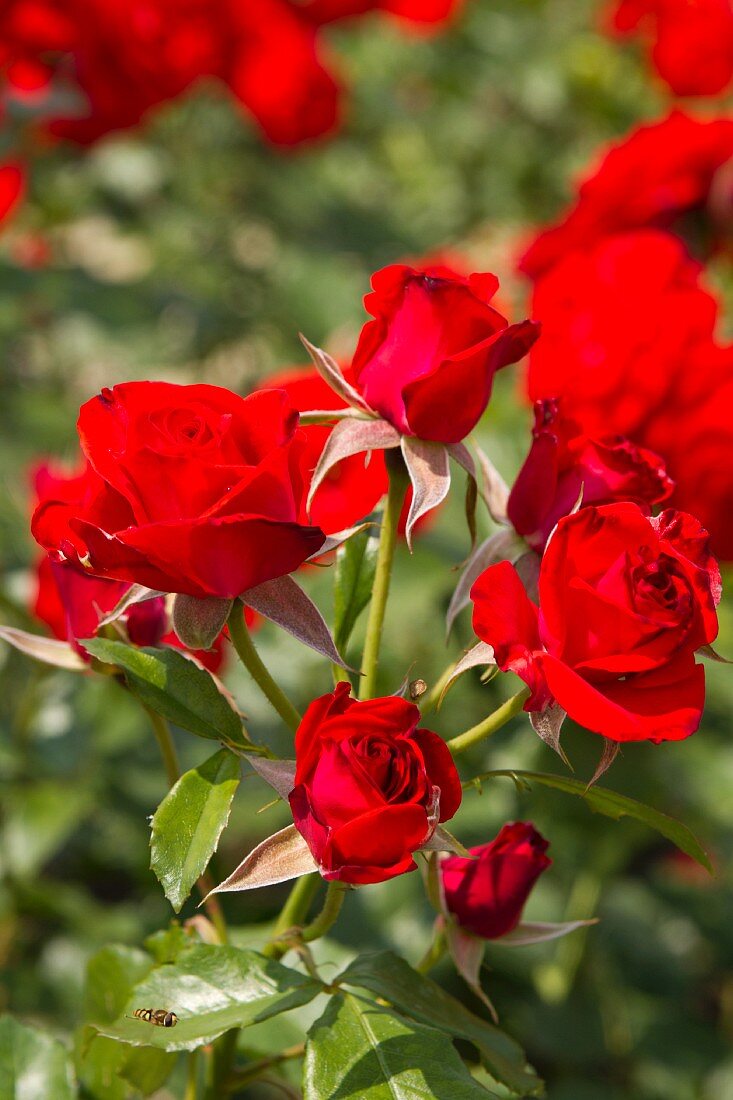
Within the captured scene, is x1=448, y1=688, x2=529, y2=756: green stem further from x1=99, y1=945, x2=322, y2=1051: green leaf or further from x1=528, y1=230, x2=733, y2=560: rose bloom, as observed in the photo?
x1=528, y1=230, x2=733, y2=560: rose bloom

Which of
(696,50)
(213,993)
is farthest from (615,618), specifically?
(696,50)

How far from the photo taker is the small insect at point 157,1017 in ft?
1.94

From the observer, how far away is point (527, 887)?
0.68 meters

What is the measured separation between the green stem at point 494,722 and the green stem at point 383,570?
5 centimetres

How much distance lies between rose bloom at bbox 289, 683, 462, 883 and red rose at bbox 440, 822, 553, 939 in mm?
141

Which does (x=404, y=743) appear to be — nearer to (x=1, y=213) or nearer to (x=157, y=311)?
(x=1, y=213)

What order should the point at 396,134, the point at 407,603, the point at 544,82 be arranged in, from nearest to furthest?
the point at 407,603, the point at 544,82, the point at 396,134

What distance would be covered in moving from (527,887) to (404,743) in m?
0.19

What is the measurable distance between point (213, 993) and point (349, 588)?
8.2 inches

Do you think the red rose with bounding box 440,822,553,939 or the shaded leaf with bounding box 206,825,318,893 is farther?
the red rose with bounding box 440,822,553,939

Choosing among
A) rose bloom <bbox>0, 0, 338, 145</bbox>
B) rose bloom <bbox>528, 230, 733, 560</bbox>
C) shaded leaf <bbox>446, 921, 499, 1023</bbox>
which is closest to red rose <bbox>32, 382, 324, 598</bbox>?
shaded leaf <bbox>446, 921, 499, 1023</bbox>

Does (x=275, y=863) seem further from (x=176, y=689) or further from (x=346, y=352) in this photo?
(x=346, y=352)

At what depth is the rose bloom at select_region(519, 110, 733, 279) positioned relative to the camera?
4.44ft

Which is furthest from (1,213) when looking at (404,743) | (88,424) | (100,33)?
(404,743)
